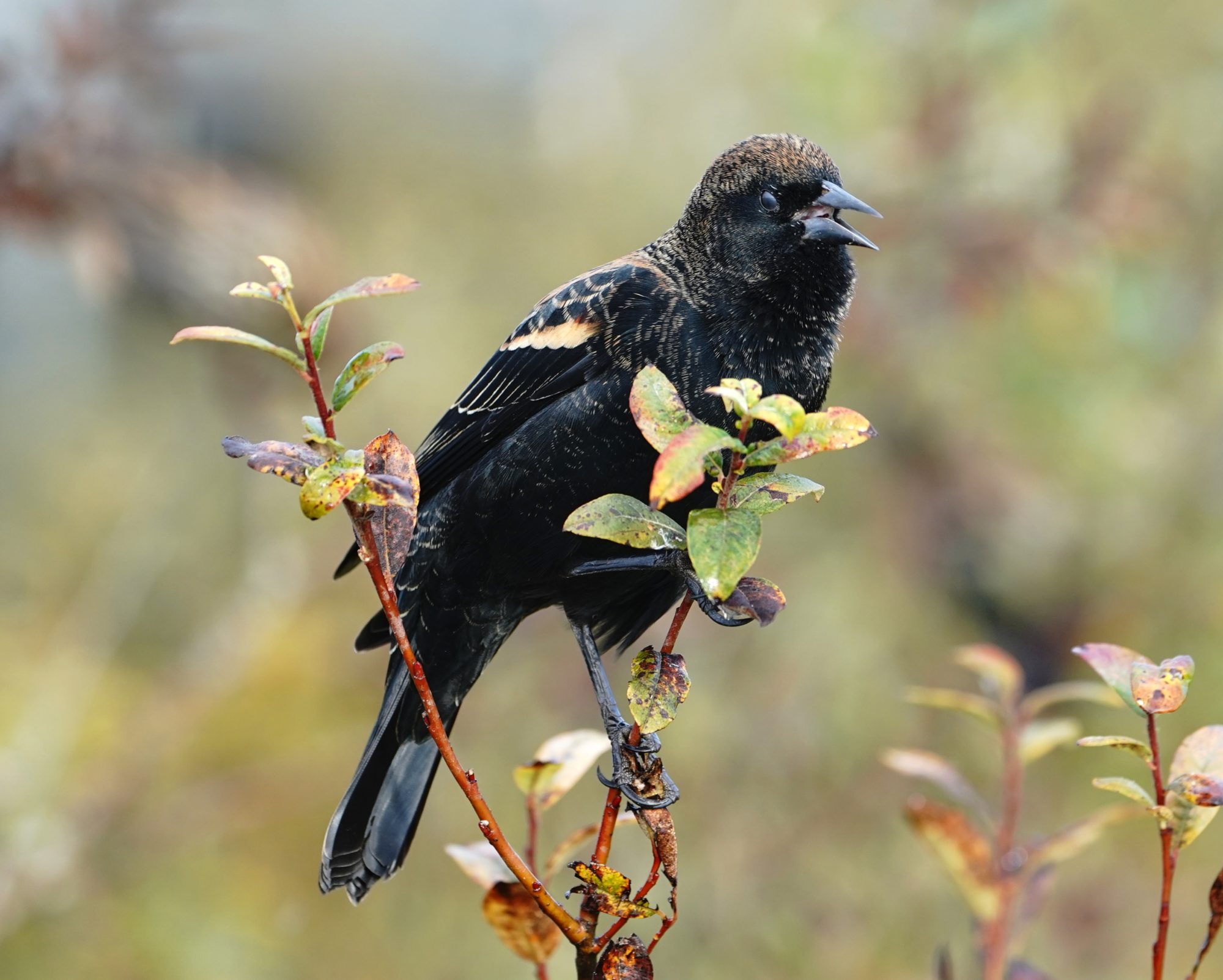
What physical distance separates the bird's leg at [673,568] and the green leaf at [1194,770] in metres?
0.49

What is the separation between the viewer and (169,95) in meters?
3.91

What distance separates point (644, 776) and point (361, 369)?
844mm

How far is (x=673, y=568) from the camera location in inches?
69.5

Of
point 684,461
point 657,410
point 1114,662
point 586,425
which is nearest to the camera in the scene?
point 684,461

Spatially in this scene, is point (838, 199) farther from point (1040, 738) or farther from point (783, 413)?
point (783, 413)

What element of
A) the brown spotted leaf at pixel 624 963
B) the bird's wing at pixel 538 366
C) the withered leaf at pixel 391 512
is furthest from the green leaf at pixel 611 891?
the bird's wing at pixel 538 366

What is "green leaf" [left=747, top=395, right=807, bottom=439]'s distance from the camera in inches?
42.9

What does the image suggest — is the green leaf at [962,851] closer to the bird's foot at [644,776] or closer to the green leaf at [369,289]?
the bird's foot at [644,776]

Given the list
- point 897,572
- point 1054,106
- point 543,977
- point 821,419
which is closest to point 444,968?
point 897,572

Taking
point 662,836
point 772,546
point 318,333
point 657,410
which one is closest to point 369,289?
point 318,333

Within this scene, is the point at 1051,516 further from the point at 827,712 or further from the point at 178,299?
the point at 178,299

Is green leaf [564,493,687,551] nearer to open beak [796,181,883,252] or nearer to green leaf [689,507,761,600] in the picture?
green leaf [689,507,761,600]

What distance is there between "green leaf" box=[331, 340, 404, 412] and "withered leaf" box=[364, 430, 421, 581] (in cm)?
6

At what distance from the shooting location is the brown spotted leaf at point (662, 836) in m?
A: 1.25
